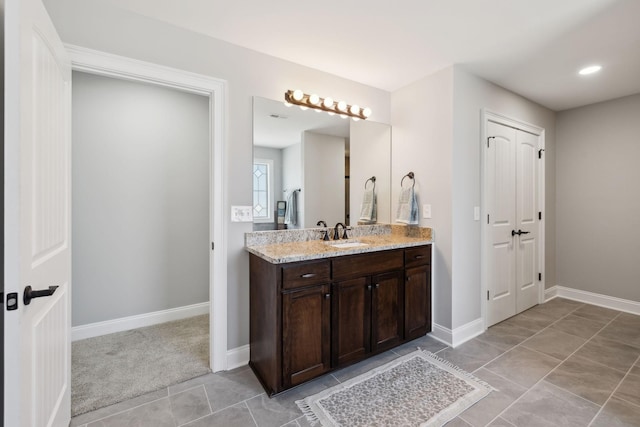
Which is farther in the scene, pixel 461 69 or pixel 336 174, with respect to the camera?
pixel 336 174

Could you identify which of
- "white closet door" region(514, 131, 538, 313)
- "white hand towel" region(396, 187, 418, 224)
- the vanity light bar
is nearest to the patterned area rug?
"white hand towel" region(396, 187, 418, 224)

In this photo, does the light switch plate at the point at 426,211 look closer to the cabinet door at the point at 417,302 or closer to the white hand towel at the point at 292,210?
the cabinet door at the point at 417,302

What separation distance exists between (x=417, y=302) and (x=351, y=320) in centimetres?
78

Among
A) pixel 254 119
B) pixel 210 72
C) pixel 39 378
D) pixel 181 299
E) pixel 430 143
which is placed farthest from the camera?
pixel 181 299

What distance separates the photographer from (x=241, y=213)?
7.13 ft

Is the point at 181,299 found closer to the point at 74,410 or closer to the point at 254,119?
the point at 74,410

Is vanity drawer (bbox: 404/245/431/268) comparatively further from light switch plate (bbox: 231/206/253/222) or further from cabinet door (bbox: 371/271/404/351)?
light switch plate (bbox: 231/206/253/222)

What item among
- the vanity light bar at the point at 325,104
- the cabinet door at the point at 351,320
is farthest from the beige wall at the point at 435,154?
the cabinet door at the point at 351,320

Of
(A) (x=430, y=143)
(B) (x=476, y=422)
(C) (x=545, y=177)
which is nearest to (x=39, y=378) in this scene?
(B) (x=476, y=422)

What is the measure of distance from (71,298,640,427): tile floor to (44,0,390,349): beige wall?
0.46 meters

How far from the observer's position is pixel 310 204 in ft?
8.47

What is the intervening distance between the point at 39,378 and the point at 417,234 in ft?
8.87

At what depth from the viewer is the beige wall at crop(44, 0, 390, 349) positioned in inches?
66.6

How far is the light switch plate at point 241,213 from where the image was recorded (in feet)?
7.04
